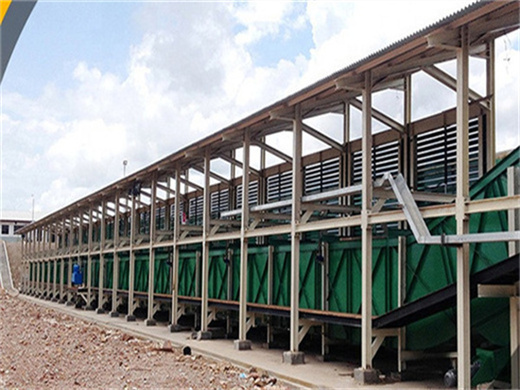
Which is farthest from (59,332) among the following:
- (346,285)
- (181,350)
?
(346,285)

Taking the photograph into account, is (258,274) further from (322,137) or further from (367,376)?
(367,376)

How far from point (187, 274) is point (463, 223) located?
618 inches

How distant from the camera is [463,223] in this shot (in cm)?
1063

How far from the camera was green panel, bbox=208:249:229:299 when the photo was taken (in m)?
22.0

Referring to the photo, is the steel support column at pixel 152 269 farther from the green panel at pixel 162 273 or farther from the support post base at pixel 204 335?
the support post base at pixel 204 335

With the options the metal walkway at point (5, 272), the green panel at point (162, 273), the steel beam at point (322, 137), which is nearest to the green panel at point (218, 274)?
the green panel at point (162, 273)

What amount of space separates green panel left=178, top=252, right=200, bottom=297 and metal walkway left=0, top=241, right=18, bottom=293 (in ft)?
116

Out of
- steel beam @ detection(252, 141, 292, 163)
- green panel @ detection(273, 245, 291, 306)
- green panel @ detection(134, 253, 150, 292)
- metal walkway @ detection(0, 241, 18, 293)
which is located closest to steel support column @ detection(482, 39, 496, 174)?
steel beam @ detection(252, 141, 292, 163)

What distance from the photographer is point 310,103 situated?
619 inches

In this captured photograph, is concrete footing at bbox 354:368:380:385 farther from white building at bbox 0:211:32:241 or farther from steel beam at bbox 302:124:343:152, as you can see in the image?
white building at bbox 0:211:32:241

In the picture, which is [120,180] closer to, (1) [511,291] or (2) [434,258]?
(2) [434,258]

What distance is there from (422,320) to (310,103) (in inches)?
217

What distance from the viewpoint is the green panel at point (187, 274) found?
80.0 ft

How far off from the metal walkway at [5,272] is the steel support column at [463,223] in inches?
2028
